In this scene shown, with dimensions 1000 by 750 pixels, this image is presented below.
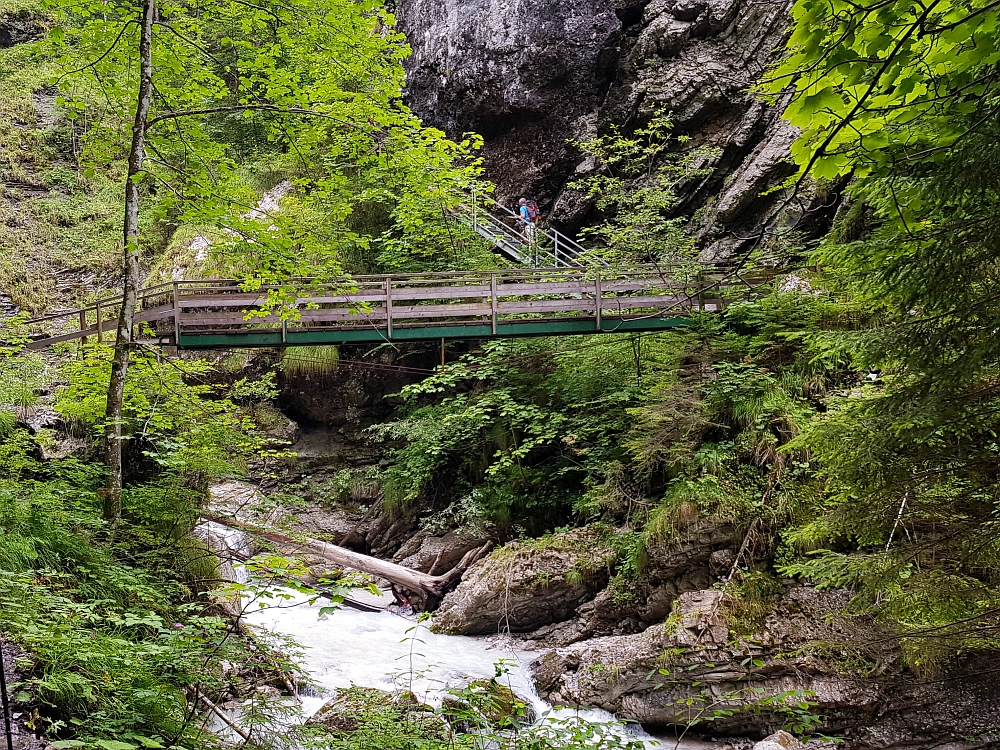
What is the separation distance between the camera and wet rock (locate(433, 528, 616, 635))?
8820 millimetres

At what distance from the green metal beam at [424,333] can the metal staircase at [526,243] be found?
3.06m

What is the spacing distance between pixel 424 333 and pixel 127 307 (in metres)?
5.59

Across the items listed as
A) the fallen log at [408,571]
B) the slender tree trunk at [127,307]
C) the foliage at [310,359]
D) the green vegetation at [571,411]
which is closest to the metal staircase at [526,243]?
the green vegetation at [571,411]

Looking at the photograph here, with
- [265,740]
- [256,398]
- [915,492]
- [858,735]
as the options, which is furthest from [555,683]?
[256,398]

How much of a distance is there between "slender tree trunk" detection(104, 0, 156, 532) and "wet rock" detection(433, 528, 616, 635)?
5.09m

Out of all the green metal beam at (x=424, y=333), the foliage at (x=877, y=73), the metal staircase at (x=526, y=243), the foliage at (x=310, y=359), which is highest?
the metal staircase at (x=526, y=243)

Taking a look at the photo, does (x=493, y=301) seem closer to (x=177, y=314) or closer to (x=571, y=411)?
(x=571, y=411)

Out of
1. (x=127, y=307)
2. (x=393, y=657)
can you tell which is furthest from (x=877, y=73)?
(x=393, y=657)

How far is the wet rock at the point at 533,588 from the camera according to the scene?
28.9ft

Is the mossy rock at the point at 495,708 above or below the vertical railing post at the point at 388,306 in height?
below

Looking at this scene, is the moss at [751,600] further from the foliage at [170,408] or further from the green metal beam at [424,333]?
the foliage at [170,408]

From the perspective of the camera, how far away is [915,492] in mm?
3762

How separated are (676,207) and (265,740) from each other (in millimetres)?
13202

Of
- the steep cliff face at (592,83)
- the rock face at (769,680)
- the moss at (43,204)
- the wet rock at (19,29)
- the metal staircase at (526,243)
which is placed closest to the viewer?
the rock face at (769,680)
